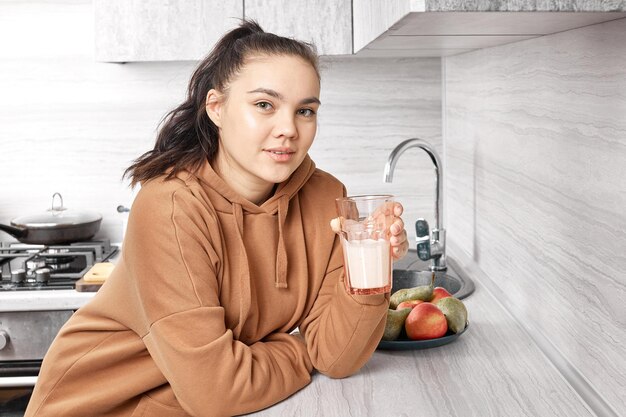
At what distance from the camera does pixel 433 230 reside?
243 centimetres

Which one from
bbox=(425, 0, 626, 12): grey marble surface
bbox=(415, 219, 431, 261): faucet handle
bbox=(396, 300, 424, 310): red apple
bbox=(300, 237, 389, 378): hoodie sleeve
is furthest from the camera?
bbox=(415, 219, 431, 261): faucet handle

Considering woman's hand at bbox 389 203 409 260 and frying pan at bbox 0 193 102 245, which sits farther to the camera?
frying pan at bbox 0 193 102 245

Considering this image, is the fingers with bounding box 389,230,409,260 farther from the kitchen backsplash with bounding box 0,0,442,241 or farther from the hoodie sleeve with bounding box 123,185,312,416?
the kitchen backsplash with bounding box 0,0,442,241

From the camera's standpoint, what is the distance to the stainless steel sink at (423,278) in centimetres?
221

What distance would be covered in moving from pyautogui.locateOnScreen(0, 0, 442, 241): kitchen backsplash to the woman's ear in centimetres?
129

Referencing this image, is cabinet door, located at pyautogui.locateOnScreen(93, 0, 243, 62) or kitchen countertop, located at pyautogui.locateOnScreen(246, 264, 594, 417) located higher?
cabinet door, located at pyautogui.locateOnScreen(93, 0, 243, 62)

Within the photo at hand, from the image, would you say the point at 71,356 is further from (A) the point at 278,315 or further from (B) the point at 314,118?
(B) the point at 314,118

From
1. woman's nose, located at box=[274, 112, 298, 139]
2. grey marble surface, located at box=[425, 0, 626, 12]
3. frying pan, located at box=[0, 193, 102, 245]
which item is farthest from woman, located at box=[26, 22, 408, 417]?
frying pan, located at box=[0, 193, 102, 245]

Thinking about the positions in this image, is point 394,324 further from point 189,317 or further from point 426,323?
point 189,317

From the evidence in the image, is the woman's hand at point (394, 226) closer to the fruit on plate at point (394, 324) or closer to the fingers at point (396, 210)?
the fingers at point (396, 210)

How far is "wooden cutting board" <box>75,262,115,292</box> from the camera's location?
228 centimetres

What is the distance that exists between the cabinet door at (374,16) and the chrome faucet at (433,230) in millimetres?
309

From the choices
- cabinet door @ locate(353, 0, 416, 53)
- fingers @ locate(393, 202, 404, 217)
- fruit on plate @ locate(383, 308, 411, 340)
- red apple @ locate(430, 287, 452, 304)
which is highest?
cabinet door @ locate(353, 0, 416, 53)

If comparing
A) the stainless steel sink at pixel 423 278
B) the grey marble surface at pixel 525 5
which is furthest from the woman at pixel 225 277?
the stainless steel sink at pixel 423 278
